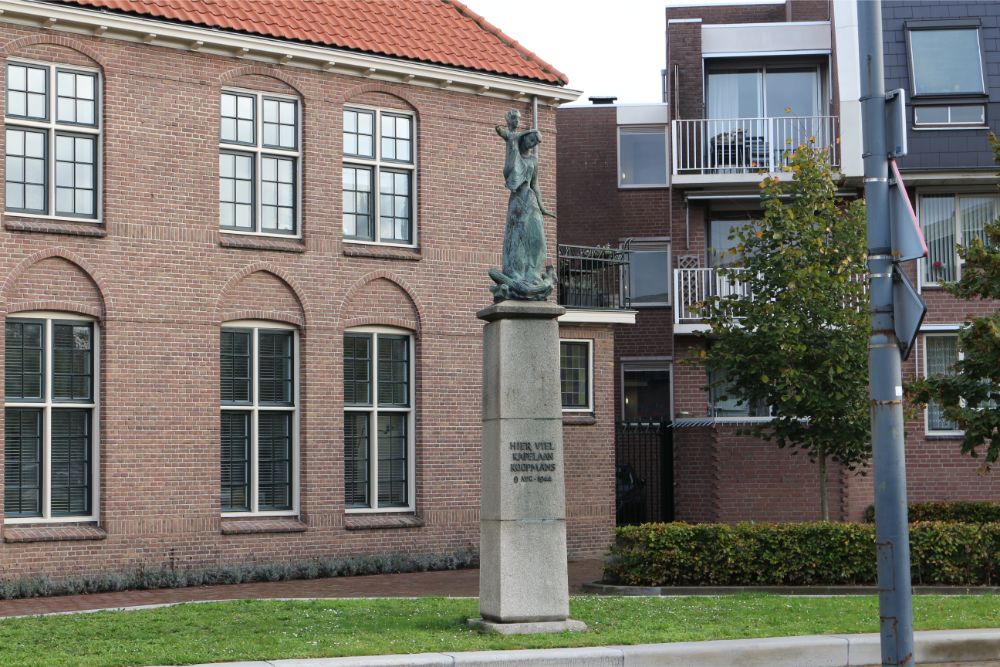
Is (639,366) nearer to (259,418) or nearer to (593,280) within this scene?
(593,280)

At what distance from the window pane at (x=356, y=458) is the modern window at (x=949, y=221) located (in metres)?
12.6

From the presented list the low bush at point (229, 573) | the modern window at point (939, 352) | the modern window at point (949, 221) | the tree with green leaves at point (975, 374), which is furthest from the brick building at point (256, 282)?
the tree with green leaves at point (975, 374)

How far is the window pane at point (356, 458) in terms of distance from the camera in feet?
74.1

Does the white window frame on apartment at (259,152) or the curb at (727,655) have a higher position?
the white window frame on apartment at (259,152)

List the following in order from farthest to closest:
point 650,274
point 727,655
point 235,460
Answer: point 650,274
point 235,460
point 727,655

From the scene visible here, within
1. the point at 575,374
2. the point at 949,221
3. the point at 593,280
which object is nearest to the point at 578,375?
the point at 575,374

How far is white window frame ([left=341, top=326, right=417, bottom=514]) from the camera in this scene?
2270cm

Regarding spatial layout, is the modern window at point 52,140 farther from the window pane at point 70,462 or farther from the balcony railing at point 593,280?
the balcony railing at point 593,280

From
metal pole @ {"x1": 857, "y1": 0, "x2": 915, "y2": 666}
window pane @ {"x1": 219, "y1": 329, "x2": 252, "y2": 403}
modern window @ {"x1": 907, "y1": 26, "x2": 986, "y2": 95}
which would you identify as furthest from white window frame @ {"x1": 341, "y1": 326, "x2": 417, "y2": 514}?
metal pole @ {"x1": 857, "y1": 0, "x2": 915, "y2": 666}

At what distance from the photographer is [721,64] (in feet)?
101

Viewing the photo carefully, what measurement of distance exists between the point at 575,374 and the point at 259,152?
23.3ft

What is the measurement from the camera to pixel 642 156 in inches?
1303

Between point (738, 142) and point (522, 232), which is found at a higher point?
point (738, 142)

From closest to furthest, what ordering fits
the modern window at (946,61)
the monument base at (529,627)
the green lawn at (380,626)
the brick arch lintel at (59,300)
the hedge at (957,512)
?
the green lawn at (380,626) → the monument base at (529,627) → the brick arch lintel at (59,300) → the hedge at (957,512) → the modern window at (946,61)
